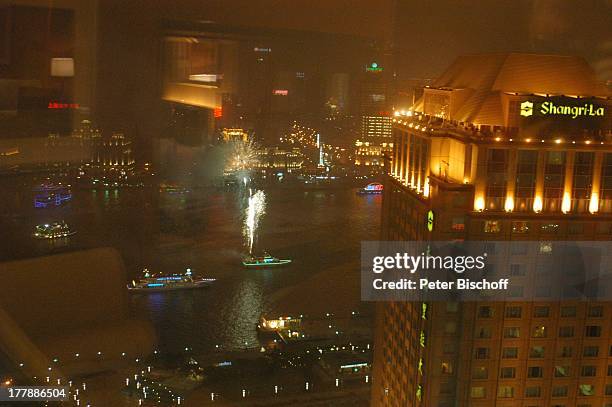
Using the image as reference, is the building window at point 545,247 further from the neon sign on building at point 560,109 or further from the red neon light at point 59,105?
the red neon light at point 59,105

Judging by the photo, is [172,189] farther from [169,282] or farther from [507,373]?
[507,373]

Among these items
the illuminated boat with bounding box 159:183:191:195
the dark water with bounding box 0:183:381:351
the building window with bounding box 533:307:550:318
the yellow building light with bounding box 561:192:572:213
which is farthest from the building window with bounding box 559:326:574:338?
the illuminated boat with bounding box 159:183:191:195

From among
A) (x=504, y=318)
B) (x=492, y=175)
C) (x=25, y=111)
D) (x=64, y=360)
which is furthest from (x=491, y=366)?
(x=25, y=111)

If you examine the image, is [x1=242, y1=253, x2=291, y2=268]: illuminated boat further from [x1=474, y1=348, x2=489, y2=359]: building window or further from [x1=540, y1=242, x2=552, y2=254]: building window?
[x1=540, y1=242, x2=552, y2=254]: building window

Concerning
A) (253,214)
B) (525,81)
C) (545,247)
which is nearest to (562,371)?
(545,247)

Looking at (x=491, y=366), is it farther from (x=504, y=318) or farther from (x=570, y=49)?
(x=570, y=49)

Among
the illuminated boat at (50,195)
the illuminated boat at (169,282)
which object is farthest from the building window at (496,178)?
the illuminated boat at (50,195)
